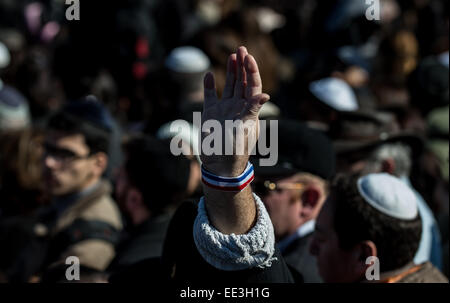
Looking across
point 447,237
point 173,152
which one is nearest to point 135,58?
point 173,152

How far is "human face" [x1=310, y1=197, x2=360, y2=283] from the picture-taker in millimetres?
2045

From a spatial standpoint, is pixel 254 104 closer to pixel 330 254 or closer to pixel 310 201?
pixel 330 254

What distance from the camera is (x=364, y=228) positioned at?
1996 mm

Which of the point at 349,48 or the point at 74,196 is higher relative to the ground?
the point at 349,48

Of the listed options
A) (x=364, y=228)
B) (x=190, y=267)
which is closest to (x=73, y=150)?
(x=364, y=228)

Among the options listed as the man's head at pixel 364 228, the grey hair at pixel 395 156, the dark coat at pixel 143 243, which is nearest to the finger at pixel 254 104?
the man's head at pixel 364 228

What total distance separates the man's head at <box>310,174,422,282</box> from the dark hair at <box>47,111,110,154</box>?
70.4 inches

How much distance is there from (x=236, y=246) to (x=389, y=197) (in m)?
0.87

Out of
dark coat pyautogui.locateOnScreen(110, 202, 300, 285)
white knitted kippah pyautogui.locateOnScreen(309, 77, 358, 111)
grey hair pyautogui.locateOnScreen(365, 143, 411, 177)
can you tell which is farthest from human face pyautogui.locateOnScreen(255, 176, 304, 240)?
white knitted kippah pyautogui.locateOnScreen(309, 77, 358, 111)

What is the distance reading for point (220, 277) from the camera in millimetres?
1423

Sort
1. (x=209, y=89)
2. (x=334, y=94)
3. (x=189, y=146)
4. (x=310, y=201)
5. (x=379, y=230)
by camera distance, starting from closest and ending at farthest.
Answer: (x=209, y=89) → (x=379, y=230) → (x=310, y=201) → (x=189, y=146) → (x=334, y=94)

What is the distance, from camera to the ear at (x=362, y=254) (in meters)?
1.97
